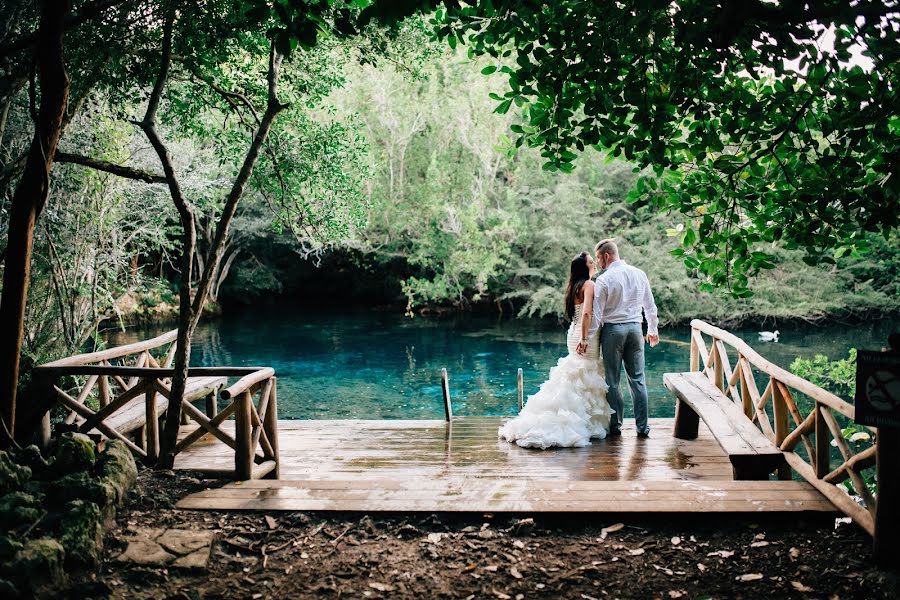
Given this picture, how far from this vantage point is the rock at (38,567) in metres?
3.24

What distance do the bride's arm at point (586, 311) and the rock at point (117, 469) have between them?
472cm

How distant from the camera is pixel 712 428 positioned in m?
5.94

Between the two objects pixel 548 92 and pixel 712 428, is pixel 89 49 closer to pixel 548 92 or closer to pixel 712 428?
pixel 548 92

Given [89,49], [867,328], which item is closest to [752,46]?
[89,49]

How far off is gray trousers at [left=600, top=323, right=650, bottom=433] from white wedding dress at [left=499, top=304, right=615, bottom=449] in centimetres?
13

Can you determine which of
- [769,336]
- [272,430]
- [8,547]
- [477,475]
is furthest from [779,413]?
[769,336]

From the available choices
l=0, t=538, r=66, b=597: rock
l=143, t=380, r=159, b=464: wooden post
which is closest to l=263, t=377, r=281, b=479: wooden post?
l=143, t=380, r=159, b=464: wooden post

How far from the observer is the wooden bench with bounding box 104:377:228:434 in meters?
6.38

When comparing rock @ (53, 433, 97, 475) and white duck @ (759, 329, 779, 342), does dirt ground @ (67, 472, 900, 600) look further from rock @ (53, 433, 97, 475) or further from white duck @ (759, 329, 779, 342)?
white duck @ (759, 329, 779, 342)

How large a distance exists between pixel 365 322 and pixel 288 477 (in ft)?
71.2

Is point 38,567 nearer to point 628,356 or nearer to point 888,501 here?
point 888,501

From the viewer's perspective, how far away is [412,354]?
68.6 ft

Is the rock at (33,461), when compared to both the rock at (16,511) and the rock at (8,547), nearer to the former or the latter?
the rock at (16,511)

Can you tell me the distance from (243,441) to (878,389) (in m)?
4.63
